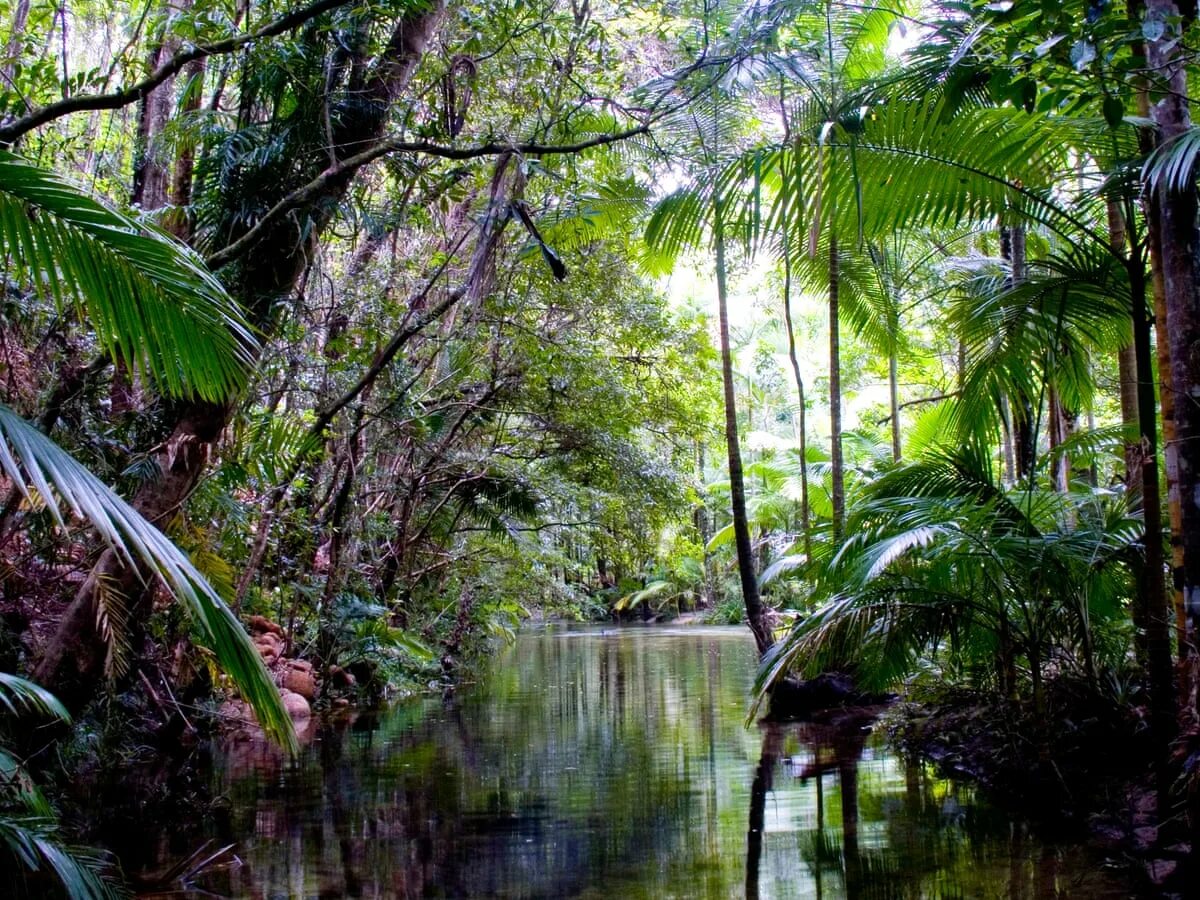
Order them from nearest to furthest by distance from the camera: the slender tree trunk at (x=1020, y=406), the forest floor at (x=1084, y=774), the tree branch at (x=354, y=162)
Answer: the forest floor at (x=1084, y=774), the tree branch at (x=354, y=162), the slender tree trunk at (x=1020, y=406)

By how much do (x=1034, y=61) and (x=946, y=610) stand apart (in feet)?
11.5

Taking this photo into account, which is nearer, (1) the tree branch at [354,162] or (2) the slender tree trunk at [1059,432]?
(1) the tree branch at [354,162]

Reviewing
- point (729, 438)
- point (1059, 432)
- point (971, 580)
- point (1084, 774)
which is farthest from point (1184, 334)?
point (729, 438)

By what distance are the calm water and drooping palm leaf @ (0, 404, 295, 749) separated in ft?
9.32

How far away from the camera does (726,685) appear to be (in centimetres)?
1212

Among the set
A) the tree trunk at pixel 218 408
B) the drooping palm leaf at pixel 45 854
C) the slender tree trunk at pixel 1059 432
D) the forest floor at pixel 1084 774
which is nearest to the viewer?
the drooping palm leaf at pixel 45 854

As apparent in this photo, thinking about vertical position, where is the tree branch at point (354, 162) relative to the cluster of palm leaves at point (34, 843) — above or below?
above

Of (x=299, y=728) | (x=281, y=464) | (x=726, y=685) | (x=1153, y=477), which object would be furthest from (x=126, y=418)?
(x=726, y=685)

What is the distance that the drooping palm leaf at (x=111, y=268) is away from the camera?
2162mm

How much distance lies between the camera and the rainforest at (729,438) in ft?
11.5

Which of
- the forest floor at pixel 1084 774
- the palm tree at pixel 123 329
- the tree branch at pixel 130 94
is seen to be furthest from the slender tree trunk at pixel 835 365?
the palm tree at pixel 123 329

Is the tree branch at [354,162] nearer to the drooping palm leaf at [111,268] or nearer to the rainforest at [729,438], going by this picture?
the rainforest at [729,438]

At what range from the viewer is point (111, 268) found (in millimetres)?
2354

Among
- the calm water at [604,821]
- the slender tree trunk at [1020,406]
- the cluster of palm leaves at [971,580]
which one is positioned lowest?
the calm water at [604,821]
